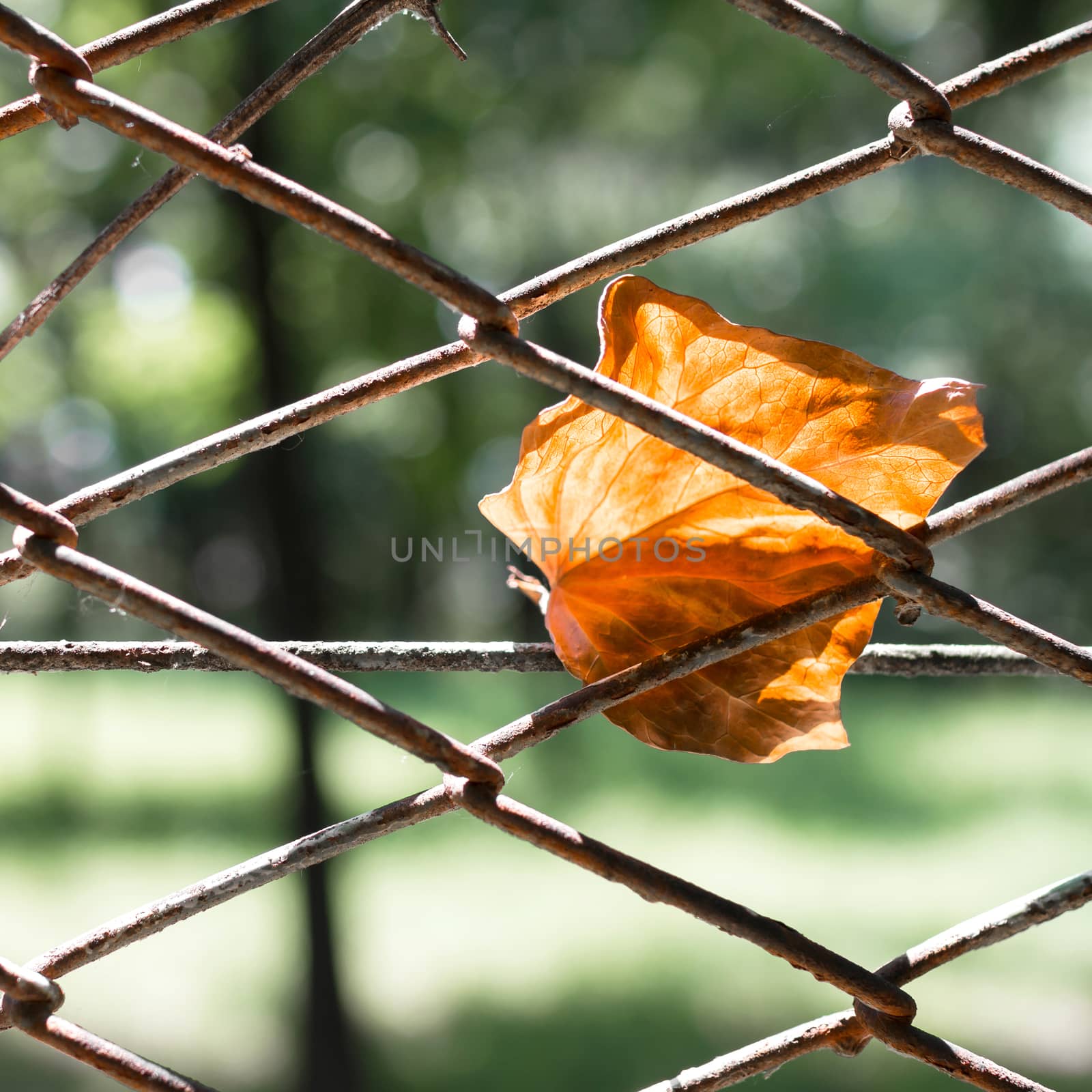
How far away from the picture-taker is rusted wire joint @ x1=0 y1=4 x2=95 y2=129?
14 centimetres

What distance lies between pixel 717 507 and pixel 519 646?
5 centimetres

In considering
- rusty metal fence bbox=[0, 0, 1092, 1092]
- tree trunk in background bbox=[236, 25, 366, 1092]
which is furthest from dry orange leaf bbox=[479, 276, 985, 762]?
tree trunk in background bbox=[236, 25, 366, 1092]

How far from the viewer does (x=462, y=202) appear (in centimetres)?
149

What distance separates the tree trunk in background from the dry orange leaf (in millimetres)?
1046

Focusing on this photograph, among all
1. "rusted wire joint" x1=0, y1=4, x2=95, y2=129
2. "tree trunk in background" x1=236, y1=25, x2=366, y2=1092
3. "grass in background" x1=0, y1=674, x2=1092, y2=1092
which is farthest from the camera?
"grass in background" x1=0, y1=674, x2=1092, y2=1092

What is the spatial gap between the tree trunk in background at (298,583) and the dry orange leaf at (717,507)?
105cm

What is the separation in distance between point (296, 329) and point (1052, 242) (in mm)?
1526

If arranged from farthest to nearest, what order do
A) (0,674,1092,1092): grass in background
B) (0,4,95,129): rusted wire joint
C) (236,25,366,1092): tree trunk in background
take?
(0,674,1092,1092): grass in background, (236,25,366,1092): tree trunk in background, (0,4,95,129): rusted wire joint

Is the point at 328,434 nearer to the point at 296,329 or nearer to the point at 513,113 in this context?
the point at 296,329

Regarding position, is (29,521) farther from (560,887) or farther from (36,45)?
(560,887)

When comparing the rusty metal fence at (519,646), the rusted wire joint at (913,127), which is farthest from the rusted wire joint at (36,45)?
the rusted wire joint at (913,127)

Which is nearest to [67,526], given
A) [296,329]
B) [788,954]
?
[788,954]

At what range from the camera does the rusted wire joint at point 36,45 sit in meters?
0.14

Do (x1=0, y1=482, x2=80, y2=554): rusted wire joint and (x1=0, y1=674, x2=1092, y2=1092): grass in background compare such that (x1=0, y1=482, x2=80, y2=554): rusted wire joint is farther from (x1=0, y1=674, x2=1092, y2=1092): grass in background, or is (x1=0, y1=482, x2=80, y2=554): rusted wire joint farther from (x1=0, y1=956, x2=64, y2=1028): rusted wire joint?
(x1=0, y1=674, x2=1092, y2=1092): grass in background
